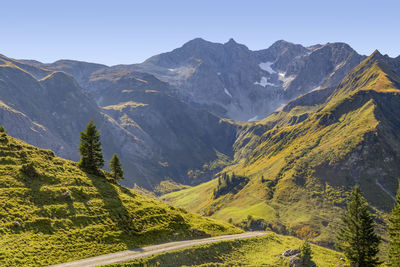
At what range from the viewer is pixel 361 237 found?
51.1 metres

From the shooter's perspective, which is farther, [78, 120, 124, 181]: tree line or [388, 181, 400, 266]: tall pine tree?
[78, 120, 124, 181]: tree line

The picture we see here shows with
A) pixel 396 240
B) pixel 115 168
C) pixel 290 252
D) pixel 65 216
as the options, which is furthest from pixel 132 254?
pixel 396 240

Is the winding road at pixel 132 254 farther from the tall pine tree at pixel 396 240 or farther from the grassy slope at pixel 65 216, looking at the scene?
the tall pine tree at pixel 396 240

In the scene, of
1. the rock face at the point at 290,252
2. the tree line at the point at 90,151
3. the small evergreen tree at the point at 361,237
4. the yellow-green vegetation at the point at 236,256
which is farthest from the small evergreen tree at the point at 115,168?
the small evergreen tree at the point at 361,237

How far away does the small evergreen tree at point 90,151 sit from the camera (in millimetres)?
71625

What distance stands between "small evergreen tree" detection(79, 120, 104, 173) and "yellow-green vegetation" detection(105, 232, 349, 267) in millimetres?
33820

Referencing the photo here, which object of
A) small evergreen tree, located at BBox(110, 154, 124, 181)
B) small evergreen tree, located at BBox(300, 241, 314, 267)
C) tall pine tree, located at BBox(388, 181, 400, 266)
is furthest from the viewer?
small evergreen tree, located at BBox(110, 154, 124, 181)

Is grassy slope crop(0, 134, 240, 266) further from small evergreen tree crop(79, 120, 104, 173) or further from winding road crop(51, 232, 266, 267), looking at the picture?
small evergreen tree crop(79, 120, 104, 173)

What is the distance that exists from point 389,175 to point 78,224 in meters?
217

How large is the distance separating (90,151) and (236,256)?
43724mm

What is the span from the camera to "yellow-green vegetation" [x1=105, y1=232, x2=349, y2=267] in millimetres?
48188

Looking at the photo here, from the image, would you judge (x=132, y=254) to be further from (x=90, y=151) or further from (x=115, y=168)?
(x=115, y=168)

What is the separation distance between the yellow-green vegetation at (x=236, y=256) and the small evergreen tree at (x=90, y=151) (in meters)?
33.8

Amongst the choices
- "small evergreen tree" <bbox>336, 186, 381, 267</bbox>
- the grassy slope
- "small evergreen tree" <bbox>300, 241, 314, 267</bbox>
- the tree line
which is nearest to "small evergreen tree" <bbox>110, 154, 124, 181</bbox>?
the tree line
